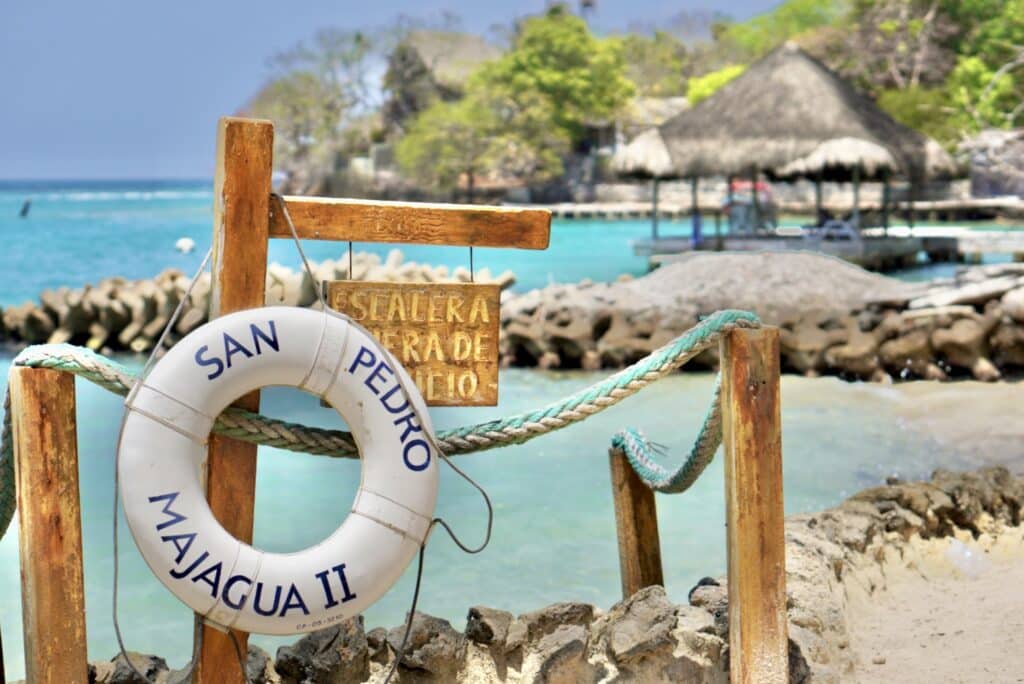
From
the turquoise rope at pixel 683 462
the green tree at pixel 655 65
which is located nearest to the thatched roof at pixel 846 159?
the turquoise rope at pixel 683 462

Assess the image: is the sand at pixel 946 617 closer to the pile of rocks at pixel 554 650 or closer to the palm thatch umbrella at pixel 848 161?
the pile of rocks at pixel 554 650

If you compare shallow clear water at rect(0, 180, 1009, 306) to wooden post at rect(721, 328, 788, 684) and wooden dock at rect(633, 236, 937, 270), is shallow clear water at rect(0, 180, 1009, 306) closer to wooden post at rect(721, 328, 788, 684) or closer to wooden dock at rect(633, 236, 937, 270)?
wooden dock at rect(633, 236, 937, 270)

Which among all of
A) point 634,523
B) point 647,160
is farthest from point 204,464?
point 647,160

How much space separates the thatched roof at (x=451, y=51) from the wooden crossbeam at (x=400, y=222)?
54365mm

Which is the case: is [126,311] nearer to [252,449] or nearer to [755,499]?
[252,449]

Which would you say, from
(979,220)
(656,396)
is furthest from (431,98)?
(656,396)

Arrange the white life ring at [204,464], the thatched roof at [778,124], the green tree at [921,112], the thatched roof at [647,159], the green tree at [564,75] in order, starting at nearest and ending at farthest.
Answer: the white life ring at [204,464], the thatched roof at [778,124], the thatched roof at [647,159], the green tree at [921,112], the green tree at [564,75]

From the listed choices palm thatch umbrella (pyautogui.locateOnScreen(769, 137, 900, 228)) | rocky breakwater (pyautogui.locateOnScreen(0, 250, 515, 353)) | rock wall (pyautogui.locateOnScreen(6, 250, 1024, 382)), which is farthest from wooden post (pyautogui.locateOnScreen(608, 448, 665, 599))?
palm thatch umbrella (pyautogui.locateOnScreen(769, 137, 900, 228))

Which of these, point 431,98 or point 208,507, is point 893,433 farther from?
point 431,98

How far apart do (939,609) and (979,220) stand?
29826 mm

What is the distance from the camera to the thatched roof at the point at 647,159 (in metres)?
17.5

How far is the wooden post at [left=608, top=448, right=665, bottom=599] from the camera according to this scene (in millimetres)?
3391

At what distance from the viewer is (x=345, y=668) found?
8.75 feet

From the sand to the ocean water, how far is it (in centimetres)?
94
